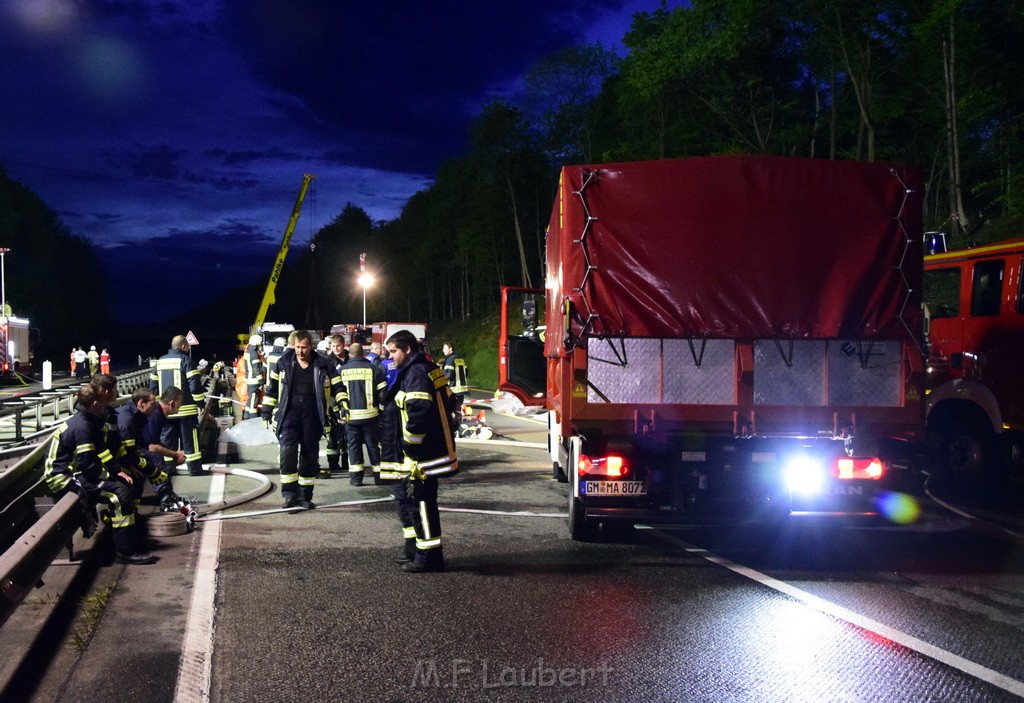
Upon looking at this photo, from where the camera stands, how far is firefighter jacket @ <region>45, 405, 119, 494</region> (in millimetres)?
6562

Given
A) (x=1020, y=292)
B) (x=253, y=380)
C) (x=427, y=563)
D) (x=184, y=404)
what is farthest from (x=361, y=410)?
(x=253, y=380)

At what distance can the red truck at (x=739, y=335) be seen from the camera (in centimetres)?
666

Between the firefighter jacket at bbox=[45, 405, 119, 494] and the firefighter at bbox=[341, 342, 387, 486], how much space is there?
399 centimetres

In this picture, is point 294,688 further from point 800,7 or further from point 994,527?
point 800,7

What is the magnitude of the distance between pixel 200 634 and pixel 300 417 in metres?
4.20

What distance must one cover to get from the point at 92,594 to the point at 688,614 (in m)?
3.78

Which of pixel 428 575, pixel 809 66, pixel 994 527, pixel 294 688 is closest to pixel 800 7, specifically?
pixel 809 66

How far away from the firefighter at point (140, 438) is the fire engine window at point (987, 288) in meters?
8.33

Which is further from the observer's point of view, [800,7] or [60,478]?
[800,7]

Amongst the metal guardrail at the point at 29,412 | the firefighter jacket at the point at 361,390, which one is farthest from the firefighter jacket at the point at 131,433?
the metal guardrail at the point at 29,412

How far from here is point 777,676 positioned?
14.6 ft

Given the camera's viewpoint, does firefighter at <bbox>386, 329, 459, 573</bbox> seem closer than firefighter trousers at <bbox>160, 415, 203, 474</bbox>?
Yes

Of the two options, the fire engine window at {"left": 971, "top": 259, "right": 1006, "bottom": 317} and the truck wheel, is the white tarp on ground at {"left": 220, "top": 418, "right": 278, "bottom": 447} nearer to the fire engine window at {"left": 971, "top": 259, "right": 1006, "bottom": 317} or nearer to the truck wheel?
the truck wheel

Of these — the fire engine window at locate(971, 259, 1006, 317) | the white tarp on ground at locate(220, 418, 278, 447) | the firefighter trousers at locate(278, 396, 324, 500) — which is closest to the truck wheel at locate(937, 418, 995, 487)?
the fire engine window at locate(971, 259, 1006, 317)
